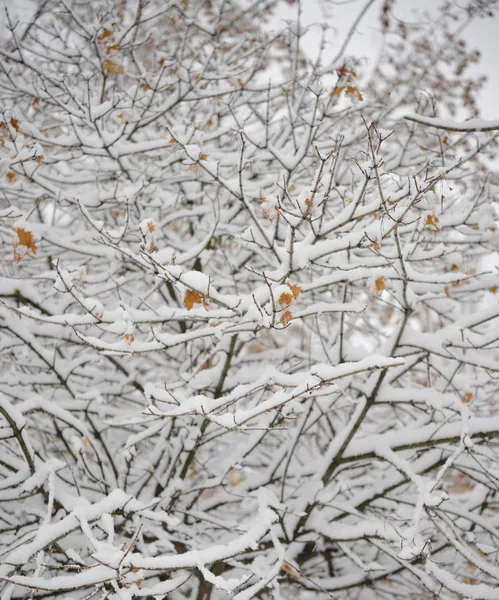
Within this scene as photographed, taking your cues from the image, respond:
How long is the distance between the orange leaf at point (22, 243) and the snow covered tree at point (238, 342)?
36 millimetres

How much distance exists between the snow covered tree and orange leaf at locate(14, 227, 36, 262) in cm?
4

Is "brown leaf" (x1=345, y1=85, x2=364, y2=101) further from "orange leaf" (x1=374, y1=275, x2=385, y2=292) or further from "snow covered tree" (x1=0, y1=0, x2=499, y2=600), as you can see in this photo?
"orange leaf" (x1=374, y1=275, x2=385, y2=292)

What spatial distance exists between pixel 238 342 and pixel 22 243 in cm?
155

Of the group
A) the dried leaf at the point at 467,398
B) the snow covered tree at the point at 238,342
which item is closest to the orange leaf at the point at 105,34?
the snow covered tree at the point at 238,342

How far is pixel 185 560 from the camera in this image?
1479 millimetres

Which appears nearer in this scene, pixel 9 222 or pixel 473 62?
pixel 9 222

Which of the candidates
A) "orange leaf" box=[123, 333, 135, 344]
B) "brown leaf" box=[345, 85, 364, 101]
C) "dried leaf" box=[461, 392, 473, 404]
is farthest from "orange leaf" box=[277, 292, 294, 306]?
"brown leaf" box=[345, 85, 364, 101]

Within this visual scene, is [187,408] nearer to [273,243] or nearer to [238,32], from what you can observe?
[273,243]

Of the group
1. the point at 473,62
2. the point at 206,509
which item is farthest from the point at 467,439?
the point at 473,62

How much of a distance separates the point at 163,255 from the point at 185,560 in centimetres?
122

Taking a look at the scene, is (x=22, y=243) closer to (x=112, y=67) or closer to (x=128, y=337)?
(x=128, y=337)

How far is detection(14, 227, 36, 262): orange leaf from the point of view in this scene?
2.07 m

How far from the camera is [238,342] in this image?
3.08 m

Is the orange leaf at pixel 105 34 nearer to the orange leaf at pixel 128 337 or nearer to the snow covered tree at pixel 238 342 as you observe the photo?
the snow covered tree at pixel 238 342
